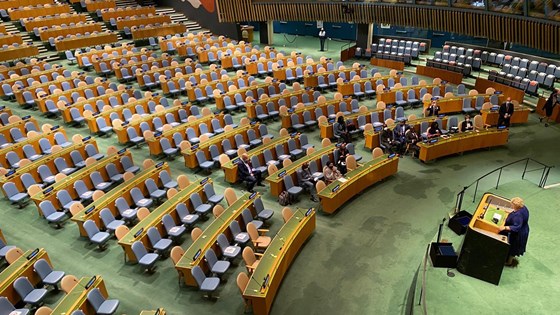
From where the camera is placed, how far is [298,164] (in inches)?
469

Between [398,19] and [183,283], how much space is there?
19.1m

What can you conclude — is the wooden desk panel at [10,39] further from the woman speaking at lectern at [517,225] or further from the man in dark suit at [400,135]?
the woman speaking at lectern at [517,225]

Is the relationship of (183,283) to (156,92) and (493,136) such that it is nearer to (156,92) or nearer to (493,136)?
(493,136)

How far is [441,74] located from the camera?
2084 cm

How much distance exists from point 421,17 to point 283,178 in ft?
47.7

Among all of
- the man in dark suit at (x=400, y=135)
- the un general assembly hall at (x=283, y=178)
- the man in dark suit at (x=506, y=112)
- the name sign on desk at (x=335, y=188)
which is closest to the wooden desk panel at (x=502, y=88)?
the un general assembly hall at (x=283, y=178)

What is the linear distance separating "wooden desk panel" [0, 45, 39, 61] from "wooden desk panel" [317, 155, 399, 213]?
18055mm

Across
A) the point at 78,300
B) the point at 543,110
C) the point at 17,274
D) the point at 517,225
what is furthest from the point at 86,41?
the point at 517,225

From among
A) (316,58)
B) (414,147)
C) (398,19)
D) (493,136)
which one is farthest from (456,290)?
(316,58)

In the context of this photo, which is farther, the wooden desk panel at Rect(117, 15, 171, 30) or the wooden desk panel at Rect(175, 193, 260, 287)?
the wooden desk panel at Rect(117, 15, 171, 30)

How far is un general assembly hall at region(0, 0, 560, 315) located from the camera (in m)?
7.91

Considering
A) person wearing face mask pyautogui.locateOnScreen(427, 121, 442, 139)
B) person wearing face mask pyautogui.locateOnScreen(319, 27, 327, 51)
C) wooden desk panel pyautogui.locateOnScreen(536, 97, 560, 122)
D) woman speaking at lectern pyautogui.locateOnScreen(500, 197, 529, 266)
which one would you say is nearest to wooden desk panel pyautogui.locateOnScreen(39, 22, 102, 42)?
person wearing face mask pyautogui.locateOnScreen(319, 27, 327, 51)

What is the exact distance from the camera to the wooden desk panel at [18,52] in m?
20.0

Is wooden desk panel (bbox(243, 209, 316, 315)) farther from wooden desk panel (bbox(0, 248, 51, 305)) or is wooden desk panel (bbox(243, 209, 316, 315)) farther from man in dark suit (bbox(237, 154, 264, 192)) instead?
wooden desk panel (bbox(0, 248, 51, 305))
